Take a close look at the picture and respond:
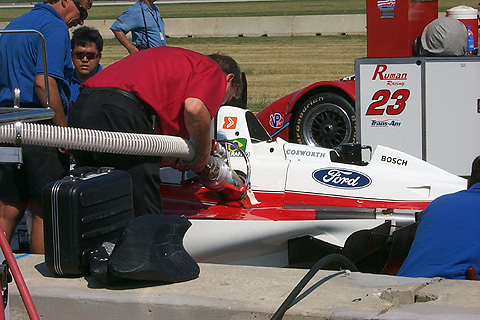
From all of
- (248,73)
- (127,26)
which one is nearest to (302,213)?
(127,26)

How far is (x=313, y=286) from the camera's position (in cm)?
300

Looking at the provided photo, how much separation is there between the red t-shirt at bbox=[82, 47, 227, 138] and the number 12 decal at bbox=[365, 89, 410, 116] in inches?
145

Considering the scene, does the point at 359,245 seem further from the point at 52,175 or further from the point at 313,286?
the point at 52,175

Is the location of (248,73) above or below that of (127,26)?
below

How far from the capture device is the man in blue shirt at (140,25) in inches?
336

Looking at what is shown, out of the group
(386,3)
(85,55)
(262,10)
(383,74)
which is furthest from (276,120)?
(262,10)

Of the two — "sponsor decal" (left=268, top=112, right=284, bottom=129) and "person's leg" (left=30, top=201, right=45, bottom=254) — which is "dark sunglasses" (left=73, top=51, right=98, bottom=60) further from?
"sponsor decal" (left=268, top=112, right=284, bottom=129)

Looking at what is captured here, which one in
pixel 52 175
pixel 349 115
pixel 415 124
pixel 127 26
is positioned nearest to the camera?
pixel 52 175

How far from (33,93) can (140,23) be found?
4434 mm

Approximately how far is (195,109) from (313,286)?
3.90ft

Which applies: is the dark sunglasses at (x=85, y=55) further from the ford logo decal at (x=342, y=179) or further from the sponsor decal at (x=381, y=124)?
the sponsor decal at (x=381, y=124)

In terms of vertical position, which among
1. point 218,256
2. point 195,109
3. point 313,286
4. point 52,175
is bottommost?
point 218,256

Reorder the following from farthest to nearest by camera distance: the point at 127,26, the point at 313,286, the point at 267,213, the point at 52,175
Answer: the point at 127,26, the point at 267,213, the point at 52,175, the point at 313,286

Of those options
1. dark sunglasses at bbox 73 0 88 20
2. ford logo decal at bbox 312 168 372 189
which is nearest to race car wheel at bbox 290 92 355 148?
ford logo decal at bbox 312 168 372 189
